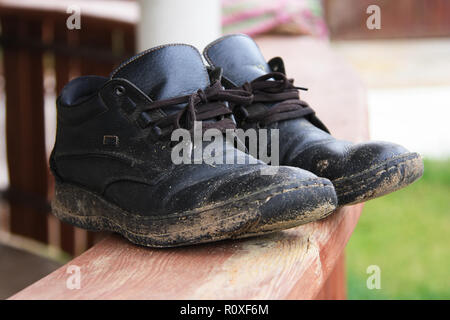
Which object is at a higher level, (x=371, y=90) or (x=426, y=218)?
(x=371, y=90)

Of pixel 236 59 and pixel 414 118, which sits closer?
pixel 236 59

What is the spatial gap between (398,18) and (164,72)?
8.54m

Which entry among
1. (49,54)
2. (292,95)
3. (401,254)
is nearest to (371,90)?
(401,254)

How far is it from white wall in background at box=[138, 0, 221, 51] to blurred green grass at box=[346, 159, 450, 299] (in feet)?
5.40

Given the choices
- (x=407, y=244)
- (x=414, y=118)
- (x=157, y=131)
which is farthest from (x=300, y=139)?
(x=414, y=118)

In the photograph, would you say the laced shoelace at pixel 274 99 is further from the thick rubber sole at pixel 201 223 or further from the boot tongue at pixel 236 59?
the thick rubber sole at pixel 201 223

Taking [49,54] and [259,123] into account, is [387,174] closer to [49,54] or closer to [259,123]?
[259,123]

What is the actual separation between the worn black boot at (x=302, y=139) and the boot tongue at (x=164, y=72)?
0.12m

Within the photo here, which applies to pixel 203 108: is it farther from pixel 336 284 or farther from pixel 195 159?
pixel 336 284

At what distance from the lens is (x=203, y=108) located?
3.43 ft

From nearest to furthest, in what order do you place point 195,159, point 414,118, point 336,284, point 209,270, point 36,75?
point 209,270
point 195,159
point 336,284
point 36,75
point 414,118

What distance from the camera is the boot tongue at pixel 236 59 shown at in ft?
4.03

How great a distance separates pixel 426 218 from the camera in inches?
142
